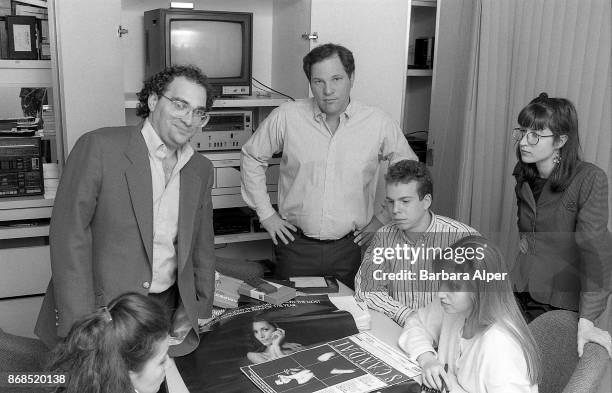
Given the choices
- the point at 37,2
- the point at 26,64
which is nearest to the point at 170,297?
the point at 26,64

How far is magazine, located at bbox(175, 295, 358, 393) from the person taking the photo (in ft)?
5.04

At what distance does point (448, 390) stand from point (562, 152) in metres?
0.85

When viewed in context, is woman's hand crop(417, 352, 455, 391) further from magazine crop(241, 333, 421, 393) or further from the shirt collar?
the shirt collar

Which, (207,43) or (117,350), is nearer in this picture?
(117,350)

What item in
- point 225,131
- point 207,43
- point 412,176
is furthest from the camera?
point 225,131

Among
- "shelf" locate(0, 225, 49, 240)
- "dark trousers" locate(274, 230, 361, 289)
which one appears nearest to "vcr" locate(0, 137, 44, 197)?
"shelf" locate(0, 225, 49, 240)

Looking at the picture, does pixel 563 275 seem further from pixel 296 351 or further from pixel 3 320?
pixel 3 320

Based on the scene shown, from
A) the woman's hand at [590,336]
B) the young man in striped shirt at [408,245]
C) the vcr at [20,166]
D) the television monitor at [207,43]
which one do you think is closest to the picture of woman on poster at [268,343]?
the young man in striped shirt at [408,245]

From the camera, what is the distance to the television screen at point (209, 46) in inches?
120

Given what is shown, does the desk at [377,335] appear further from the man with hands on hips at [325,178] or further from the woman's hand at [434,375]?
the man with hands on hips at [325,178]

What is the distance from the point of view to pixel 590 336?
161 centimetres

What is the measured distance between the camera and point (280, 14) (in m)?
3.49

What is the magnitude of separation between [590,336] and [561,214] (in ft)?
1.41

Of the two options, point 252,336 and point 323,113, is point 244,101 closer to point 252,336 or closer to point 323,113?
point 323,113
